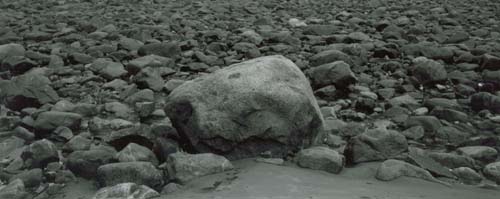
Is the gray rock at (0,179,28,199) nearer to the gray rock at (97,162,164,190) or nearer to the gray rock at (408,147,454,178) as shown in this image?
the gray rock at (97,162,164,190)

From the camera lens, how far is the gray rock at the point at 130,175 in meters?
3.14

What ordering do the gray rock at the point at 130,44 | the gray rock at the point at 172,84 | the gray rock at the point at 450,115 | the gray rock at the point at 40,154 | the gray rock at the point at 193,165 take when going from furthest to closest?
the gray rock at the point at 130,44
the gray rock at the point at 172,84
the gray rock at the point at 450,115
the gray rock at the point at 40,154
the gray rock at the point at 193,165

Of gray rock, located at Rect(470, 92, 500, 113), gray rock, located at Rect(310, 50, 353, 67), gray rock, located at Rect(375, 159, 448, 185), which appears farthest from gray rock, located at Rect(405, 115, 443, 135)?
gray rock, located at Rect(310, 50, 353, 67)

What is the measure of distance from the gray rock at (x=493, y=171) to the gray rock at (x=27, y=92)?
11.0 feet

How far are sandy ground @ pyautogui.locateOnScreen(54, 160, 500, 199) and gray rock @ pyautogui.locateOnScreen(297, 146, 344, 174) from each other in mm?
54

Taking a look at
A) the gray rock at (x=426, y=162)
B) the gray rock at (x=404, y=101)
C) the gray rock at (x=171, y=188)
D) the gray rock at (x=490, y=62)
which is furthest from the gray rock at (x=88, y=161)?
the gray rock at (x=490, y=62)

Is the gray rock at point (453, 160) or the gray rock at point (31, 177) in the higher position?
Result: the gray rock at point (453, 160)

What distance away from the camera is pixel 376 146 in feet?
11.8

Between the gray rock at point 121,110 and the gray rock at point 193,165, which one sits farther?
the gray rock at point 121,110

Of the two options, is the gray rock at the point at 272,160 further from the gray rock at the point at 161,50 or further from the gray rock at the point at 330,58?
the gray rock at the point at 161,50

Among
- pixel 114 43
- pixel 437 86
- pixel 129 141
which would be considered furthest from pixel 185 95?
pixel 114 43

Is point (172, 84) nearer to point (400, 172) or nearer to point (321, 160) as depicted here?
point (321, 160)

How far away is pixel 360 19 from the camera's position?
8250 millimetres

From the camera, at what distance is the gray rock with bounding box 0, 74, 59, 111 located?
4496 millimetres
